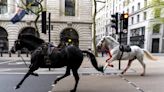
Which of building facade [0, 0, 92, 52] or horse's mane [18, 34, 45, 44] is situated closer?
horse's mane [18, 34, 45, 44]

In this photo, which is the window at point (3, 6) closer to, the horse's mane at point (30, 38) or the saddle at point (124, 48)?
the saddle at point (124, 48)

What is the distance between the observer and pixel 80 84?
1136cm

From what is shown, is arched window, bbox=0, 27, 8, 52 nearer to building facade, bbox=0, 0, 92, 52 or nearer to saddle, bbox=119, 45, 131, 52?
building facade, bbox=0, 0, 92, 52

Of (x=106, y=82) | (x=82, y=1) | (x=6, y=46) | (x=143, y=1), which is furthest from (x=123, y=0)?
(x=106, y=82)

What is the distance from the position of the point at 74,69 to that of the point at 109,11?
8161cm

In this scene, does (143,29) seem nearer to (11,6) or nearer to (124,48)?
(11,6)

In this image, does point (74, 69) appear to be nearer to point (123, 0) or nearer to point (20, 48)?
point (20, 48)

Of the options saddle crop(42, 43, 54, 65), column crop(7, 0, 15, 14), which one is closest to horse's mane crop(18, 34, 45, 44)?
saddle crop(42, 43, 54, 65)

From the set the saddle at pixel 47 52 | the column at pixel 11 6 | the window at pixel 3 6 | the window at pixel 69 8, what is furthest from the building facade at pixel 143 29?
the saddle at pixel 47 52

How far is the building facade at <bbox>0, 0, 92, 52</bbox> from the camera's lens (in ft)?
151

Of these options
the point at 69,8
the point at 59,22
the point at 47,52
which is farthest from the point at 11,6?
the point at 47,52

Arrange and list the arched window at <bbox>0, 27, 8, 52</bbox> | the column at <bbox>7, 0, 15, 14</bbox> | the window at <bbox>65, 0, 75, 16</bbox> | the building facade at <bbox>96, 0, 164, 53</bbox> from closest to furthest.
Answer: the arched window at <bbox>0, 27, 8, 52</bbox>, the column at <bbox>7, 0, 15, 14</bbox>, the window at <bbox>65, 0, 75, 16</bbox>, the building facade at <bbox>96, 0, 164, 53</bbox>

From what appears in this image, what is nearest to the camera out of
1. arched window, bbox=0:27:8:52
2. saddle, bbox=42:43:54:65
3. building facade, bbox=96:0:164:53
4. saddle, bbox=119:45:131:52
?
saddle, bbox=42:43:54:65

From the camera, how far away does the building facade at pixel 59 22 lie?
46.1 meters
